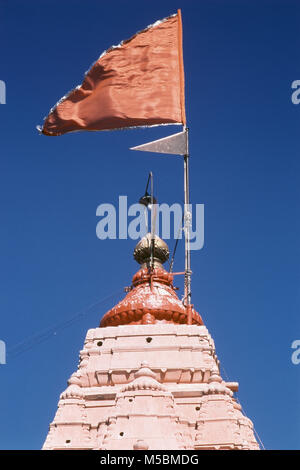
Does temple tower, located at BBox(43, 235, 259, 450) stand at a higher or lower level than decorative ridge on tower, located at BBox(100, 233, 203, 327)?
lower

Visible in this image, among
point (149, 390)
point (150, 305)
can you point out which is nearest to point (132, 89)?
point (150, 305)

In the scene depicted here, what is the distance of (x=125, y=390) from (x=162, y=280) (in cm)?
1270

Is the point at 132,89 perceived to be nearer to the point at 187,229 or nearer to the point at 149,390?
the point at 187,229

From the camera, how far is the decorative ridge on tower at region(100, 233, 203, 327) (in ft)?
115

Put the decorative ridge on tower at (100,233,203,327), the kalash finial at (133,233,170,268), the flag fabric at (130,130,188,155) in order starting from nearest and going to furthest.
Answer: the flag fabric at (130,130,188,155)
the decorative ridge on tower at (100,233,203,327)
the kalash finial at (133,233,170,268)

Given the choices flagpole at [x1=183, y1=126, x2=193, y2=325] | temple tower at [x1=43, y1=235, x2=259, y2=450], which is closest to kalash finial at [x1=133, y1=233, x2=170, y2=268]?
temple tower at [x1=43, y1=235, x2=259, y2=450]

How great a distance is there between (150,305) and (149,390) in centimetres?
843

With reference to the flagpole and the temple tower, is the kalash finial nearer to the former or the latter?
the temple tower

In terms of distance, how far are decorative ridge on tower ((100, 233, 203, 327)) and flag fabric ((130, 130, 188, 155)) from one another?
8.47 meters
